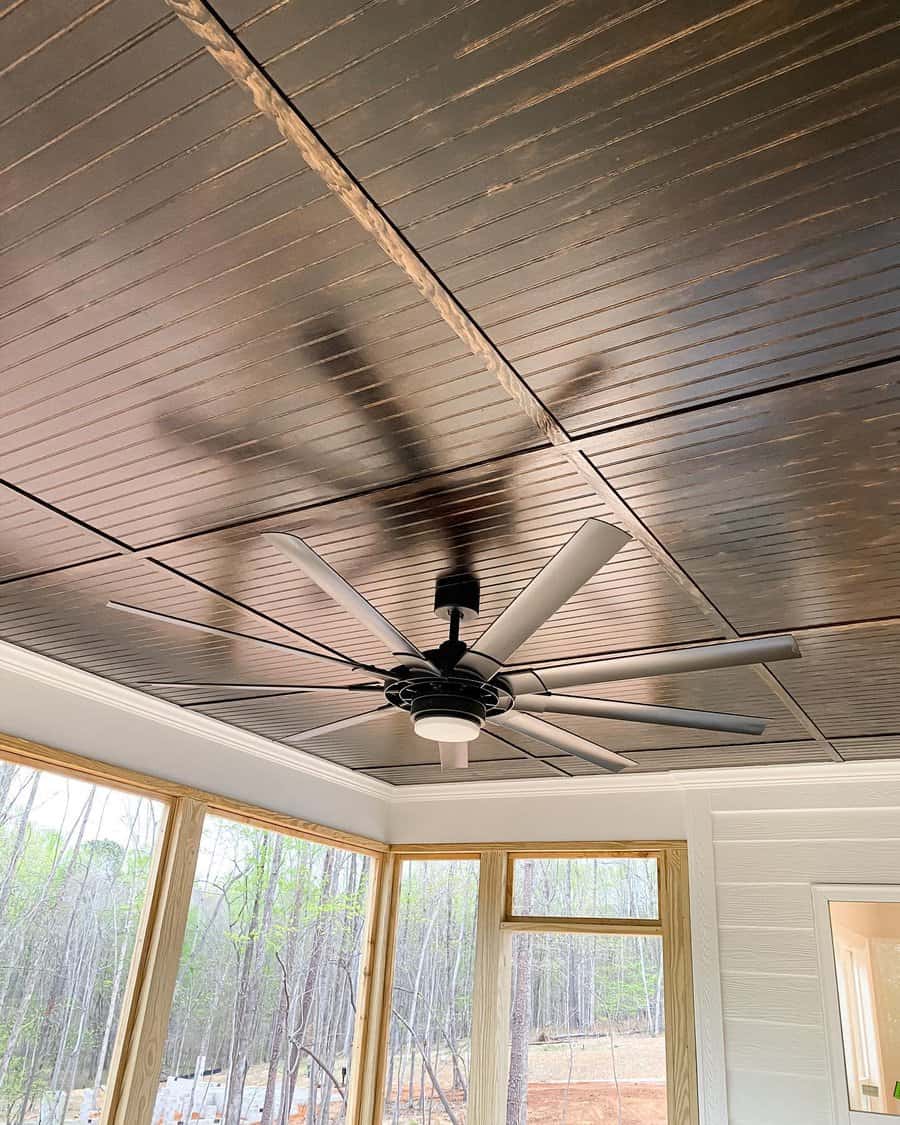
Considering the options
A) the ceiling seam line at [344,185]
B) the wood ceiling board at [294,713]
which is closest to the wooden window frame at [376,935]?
the wood ceiling board at [294,713]

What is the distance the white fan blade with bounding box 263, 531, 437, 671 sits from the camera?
2.01 metres

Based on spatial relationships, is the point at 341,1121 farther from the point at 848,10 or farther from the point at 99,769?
the point at 848,10

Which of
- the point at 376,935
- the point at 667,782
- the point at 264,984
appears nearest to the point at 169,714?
the point at 264,984

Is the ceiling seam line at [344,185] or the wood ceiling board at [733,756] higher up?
the wood ceiling board at [733,756]

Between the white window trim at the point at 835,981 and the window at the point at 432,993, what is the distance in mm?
1885

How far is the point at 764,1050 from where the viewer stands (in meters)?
4.09

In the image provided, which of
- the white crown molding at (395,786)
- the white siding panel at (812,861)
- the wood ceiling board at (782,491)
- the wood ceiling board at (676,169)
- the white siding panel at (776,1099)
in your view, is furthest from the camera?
the white siding panel at (812,861)

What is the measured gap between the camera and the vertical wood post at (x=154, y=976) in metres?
3.74

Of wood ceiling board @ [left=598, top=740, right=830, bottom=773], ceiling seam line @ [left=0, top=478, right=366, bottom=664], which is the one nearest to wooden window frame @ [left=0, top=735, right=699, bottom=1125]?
wood ceiling board @ [left=598, top=740, right=830, bottom=773]

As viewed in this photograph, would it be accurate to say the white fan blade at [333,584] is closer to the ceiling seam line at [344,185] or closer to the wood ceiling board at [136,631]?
the ceiling seam line at [344,185]

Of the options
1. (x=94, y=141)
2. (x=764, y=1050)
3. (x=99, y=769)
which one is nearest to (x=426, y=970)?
(x=764, y=1050)

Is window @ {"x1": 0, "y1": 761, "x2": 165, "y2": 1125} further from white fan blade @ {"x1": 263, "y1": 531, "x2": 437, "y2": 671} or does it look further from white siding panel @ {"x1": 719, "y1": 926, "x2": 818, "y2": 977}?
white siding panel @ {"x1": 719, "y1": 926, "x2": 818, "y2": 977}

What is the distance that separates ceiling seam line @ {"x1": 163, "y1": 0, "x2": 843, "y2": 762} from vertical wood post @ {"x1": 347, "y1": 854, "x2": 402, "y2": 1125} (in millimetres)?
3810

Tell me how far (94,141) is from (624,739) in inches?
136
